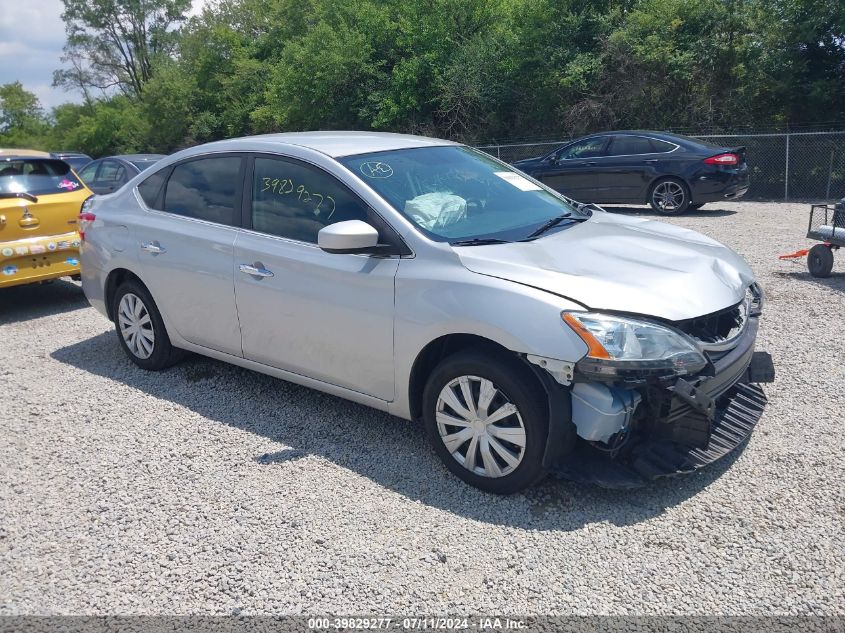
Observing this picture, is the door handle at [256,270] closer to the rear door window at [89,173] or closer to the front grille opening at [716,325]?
the front grille opening at [716,325]

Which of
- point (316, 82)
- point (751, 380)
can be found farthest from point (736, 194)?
point (316, 82)

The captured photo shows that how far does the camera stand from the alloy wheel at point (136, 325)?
5680mm

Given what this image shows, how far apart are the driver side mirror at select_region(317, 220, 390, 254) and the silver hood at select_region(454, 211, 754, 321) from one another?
476 mm

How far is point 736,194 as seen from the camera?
525 inches

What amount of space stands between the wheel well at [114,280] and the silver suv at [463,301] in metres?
0.22

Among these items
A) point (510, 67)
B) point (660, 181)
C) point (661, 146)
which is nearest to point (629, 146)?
point (661, 146)

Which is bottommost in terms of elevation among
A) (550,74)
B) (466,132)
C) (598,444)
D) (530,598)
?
(530,598)

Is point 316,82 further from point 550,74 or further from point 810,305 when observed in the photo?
point 810,305

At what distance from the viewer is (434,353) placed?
13.0 ft

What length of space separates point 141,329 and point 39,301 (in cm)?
381

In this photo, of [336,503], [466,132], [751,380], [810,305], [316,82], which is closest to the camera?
[336,503]

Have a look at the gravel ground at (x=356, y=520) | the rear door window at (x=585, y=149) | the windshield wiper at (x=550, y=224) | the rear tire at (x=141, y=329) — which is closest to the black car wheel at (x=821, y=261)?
the gravel ground at (x=356, y=520)

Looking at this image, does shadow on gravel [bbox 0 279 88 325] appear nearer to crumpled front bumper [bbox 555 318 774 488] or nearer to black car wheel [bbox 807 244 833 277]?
crumpled front bumper [bbox 555 318 774 488]

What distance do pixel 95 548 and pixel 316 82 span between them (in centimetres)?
2381
